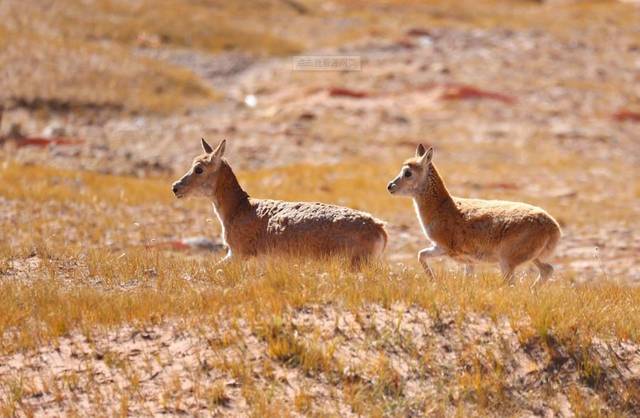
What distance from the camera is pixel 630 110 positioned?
50.0m

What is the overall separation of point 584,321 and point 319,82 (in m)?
44.5

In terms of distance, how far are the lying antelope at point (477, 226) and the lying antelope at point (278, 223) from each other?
1.12 metres

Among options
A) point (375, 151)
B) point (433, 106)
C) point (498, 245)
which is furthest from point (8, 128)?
point (498, 245)

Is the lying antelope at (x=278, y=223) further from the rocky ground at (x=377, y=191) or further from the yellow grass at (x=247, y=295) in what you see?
the rocky ground at (x=377, y=191)

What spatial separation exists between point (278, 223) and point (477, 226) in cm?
299

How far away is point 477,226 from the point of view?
13.7m

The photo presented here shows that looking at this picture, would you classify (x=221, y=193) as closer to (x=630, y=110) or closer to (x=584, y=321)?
(x=584, y=321)

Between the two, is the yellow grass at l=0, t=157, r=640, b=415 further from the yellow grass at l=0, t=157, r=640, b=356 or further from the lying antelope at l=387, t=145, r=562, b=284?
the lying antelope at l=387, t=145, r=562, b=284

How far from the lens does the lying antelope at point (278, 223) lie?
510 inches

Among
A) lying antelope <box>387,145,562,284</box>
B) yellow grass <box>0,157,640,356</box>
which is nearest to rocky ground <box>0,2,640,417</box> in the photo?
yellow grass <box>0,157,640,356</box>

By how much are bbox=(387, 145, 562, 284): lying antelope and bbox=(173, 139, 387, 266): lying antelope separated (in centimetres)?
112

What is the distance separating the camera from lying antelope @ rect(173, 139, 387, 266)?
1295cm

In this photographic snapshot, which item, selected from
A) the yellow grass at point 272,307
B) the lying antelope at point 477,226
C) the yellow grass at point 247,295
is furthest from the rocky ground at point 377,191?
the lying antelope at point 477,226

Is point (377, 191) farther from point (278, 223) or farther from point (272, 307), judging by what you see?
point (272, 307)
